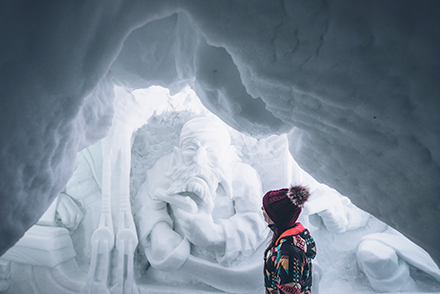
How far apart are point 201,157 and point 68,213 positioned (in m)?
1.40

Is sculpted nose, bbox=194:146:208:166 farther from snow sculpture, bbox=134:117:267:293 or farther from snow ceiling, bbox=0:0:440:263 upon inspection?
snow ceiling, bbox=0:0:440:263

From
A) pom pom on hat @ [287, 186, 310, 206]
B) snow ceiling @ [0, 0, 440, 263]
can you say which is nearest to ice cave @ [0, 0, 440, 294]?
snow ceiling @ [0, 0, 440, 263]

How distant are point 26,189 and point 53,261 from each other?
2.04 m

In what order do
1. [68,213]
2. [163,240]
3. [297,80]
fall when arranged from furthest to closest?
[68,213] → [163,240] → [297,80]

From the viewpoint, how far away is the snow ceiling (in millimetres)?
542

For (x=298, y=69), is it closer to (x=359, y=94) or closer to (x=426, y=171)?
(x=359, y=94)

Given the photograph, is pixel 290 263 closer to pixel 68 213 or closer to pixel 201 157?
pixel 201 157

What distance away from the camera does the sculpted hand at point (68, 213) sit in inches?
95.4

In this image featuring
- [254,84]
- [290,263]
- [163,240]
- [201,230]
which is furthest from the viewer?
[163,240]

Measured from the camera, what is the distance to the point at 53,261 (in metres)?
2.27

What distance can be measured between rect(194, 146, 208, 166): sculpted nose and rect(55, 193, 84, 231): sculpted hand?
133 centimetres

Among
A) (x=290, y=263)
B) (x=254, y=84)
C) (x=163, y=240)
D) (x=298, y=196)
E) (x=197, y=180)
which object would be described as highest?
(x=254, y=84)

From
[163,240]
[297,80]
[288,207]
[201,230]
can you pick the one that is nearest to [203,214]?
[201,230]

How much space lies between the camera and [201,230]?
6.84 ft
